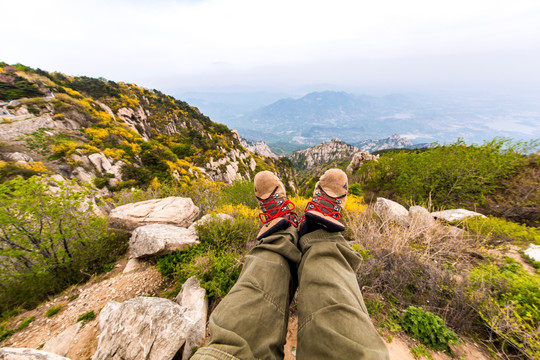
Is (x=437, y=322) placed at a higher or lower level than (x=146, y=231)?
lower

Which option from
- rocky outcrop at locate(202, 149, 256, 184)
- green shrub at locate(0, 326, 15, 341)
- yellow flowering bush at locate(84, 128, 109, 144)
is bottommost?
rocky outcrop at locate(202, 149, 256, 184)

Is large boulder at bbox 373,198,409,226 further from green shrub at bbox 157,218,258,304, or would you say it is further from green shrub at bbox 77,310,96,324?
green shrub at bbox 77,310,96,324

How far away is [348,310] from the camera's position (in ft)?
6.23

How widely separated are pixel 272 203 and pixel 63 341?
13.6 ft

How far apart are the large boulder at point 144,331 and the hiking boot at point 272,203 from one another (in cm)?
188

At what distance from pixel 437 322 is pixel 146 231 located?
595 cm

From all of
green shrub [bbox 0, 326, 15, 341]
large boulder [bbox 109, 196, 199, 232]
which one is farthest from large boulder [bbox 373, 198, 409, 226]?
green shrub [bbox 0, 326, 15, 341]

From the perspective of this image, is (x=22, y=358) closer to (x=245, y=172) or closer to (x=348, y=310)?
(x=348, y=310)

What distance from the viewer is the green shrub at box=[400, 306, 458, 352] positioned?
265 centimetres

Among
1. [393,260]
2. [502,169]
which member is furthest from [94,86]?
[502,169]

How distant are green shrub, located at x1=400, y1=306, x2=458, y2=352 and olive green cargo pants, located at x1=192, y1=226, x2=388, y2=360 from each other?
1312 millimetres

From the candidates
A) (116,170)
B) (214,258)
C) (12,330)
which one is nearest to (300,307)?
(214,258)

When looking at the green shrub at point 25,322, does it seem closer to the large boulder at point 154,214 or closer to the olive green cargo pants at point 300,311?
the large boulder at point 154,214

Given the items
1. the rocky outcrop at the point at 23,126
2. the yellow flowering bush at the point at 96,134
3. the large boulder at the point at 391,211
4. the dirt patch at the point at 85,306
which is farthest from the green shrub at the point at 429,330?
the yellow flowering bush at the point at 96,134
